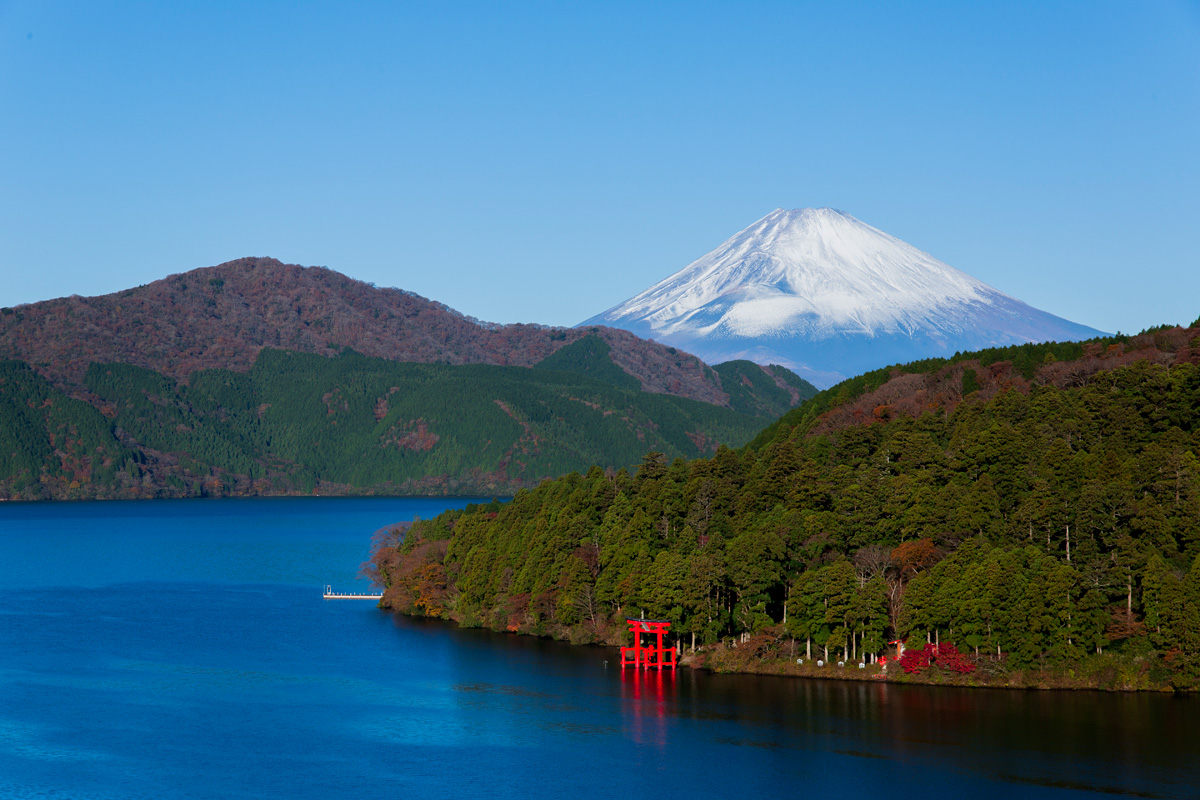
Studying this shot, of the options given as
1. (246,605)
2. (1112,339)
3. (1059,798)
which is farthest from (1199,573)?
(246,605)

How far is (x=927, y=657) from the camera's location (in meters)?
68.4

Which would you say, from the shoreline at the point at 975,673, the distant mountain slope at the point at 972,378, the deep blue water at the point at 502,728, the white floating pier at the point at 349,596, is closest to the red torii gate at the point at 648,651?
the shoreline at the point at 975,673

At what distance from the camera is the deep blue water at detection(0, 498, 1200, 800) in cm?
5275

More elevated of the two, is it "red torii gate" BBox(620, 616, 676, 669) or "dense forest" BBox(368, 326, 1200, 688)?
"dense forest" BBox(368, 326, 1200, 688)

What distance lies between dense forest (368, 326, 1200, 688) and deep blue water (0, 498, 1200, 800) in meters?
2.97

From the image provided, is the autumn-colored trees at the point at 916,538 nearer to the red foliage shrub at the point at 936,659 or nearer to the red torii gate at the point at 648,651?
the red foliage shrub at the point at 936,659

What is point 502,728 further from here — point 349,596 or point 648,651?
point 349,596

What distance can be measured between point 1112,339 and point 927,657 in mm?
53088

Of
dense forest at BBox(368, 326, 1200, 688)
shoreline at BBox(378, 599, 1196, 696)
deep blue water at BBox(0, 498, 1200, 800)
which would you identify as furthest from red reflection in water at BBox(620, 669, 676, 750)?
dense forest at BBox(368, 326, 1200, 688)

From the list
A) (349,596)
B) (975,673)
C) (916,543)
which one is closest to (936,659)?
(975,673)

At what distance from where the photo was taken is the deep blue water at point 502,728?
52.8 m

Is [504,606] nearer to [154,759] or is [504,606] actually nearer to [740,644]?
[740,644]

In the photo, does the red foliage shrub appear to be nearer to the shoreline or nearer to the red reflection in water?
the shoreline

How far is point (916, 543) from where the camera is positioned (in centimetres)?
7369
